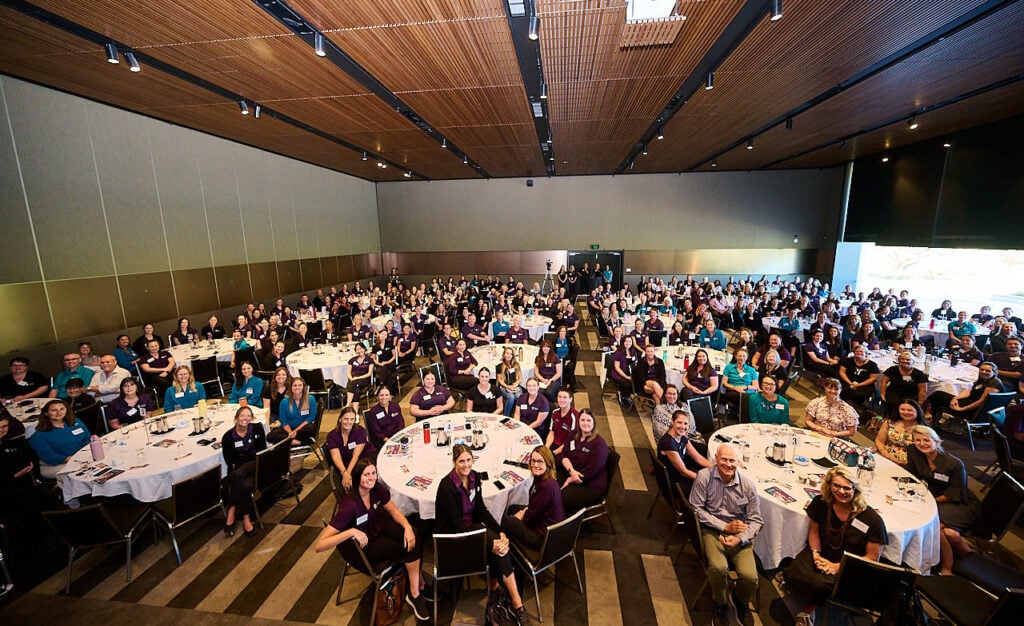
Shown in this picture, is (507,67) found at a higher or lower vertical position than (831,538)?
higher

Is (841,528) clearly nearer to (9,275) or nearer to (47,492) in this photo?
(47,492)

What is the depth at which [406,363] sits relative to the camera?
923 cm

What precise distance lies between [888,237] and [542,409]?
16.2 meters

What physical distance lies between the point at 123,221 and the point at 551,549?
11.8 metres

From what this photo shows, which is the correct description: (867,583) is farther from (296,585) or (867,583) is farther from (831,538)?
(296,585)

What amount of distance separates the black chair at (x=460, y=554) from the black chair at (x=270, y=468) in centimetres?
256

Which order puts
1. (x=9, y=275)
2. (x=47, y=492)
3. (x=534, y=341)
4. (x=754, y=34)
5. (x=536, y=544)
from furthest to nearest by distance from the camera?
(x=534, y=341), (x=9, y=275), (x=754, y=34), (x=47, y=492), (x=536, y=544)

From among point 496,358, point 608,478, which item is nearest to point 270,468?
point 608,478

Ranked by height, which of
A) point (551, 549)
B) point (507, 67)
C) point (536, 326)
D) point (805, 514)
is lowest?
point (551, 549)

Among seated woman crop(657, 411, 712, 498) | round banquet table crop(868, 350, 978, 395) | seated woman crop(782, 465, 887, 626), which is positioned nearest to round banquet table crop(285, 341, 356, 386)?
seated woman crop(657, 411, 712, 498)

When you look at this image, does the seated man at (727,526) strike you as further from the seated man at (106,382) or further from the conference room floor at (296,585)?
the seated man at (106,382)

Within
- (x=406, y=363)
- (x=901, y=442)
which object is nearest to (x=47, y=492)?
(x=406, y=363)

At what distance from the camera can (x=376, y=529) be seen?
3.80 metres

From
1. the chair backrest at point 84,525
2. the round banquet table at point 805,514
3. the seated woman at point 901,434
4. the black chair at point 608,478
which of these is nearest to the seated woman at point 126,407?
the chair backrest at point 84,525
